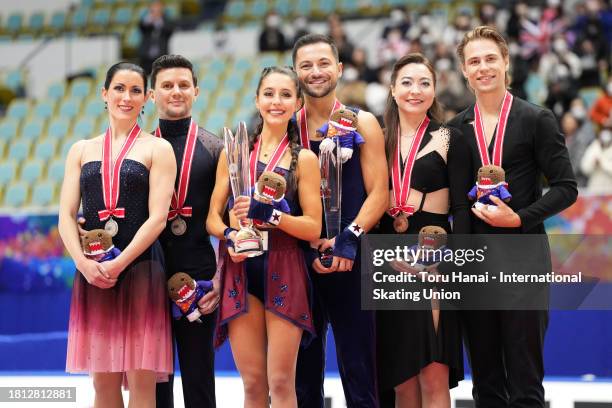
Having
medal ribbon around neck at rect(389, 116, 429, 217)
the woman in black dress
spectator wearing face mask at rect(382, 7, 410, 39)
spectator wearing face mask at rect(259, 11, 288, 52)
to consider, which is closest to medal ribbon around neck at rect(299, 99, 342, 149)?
the woman in black dress

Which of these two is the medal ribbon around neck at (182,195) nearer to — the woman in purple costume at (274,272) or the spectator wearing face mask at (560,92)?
the woman in purple costume at (274,272)

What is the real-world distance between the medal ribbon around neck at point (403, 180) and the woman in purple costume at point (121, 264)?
95 cm

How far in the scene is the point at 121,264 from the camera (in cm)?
394

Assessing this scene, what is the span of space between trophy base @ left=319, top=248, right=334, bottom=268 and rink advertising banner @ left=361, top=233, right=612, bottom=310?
0.15 metres

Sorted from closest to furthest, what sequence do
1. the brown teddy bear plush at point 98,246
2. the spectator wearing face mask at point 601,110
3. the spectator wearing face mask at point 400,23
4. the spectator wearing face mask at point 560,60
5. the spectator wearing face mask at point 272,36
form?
1. the brown teddy bear plush at point 98,246
2. the spectator wearing face mask at point 601,110
3. the spectator wearing face mask at point 560,60
4. the spectator wearing face mask at point 400,23
5. the spectator wearing face mask at point 272,36

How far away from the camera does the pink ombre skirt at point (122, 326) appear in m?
3.97

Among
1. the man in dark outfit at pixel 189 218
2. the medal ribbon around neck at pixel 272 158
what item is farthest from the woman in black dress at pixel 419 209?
the man in dark outfit at pixel 189 218

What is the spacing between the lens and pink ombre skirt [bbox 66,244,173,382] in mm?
3967

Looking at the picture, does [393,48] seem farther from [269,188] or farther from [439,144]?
[269,188]

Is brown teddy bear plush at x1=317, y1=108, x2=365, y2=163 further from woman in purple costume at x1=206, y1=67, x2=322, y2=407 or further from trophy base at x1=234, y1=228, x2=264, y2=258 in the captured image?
trophy base at x1=234, y1=228, x2=264, y2=258

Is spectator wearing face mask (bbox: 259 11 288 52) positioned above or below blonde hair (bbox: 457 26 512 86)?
above

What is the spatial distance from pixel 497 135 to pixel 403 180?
0.44m

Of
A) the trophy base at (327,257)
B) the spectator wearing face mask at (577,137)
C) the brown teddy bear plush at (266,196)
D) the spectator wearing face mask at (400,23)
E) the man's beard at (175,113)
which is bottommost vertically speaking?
the trophy base at (327,257)

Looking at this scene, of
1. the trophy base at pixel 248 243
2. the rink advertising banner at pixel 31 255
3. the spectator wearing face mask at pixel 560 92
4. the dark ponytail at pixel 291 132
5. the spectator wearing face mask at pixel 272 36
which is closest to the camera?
the trophy base at pixel 248 243
